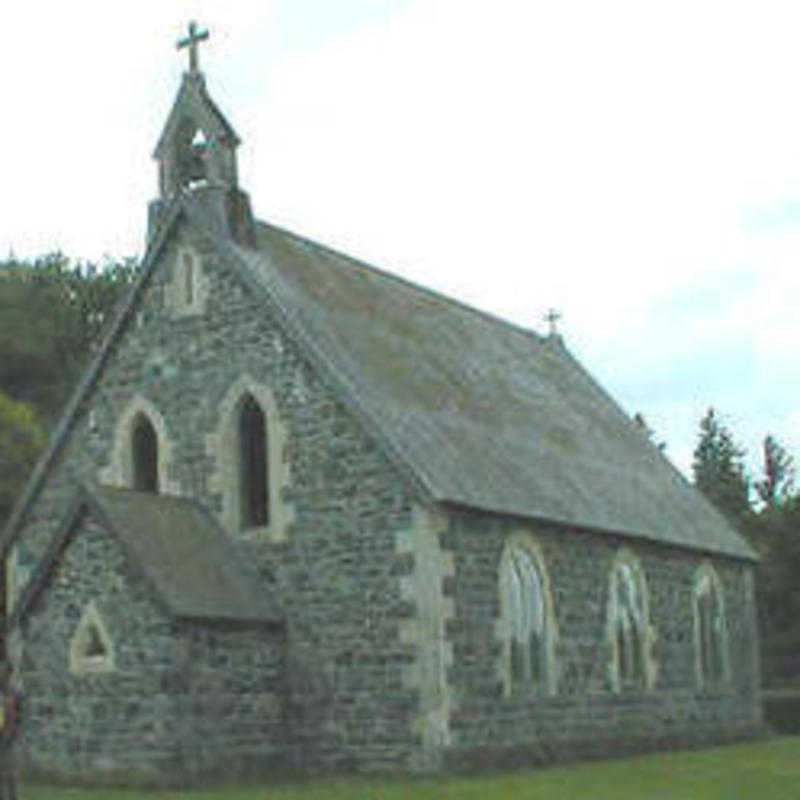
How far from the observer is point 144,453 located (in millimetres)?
30891

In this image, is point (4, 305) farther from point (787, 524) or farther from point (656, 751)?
point (656, 751)

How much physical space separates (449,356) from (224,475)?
6.72 meters

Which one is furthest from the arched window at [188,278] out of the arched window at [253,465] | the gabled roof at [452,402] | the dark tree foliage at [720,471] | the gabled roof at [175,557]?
the dark tree foliage at [720,471]

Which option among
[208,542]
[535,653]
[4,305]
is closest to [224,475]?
[208,542]

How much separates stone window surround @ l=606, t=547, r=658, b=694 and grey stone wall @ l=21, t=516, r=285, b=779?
7.92 m

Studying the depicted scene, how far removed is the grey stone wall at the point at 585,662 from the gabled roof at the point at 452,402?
542 millimetres

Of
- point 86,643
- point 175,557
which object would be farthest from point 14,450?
point 86,643

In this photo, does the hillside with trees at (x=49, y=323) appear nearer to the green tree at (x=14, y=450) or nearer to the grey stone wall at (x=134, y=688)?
the green tree at (x=14, y=450)

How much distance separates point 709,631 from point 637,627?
4728 mm

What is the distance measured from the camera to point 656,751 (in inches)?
1323

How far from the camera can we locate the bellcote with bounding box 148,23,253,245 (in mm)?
30250

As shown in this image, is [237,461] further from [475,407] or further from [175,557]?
[475,407]

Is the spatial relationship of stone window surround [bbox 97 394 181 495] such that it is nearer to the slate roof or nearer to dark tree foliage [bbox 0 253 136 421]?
the slate roof

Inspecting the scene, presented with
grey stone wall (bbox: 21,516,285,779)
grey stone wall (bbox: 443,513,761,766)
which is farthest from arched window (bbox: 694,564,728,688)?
grey stone wall (bbox: 21,516,285,779)
